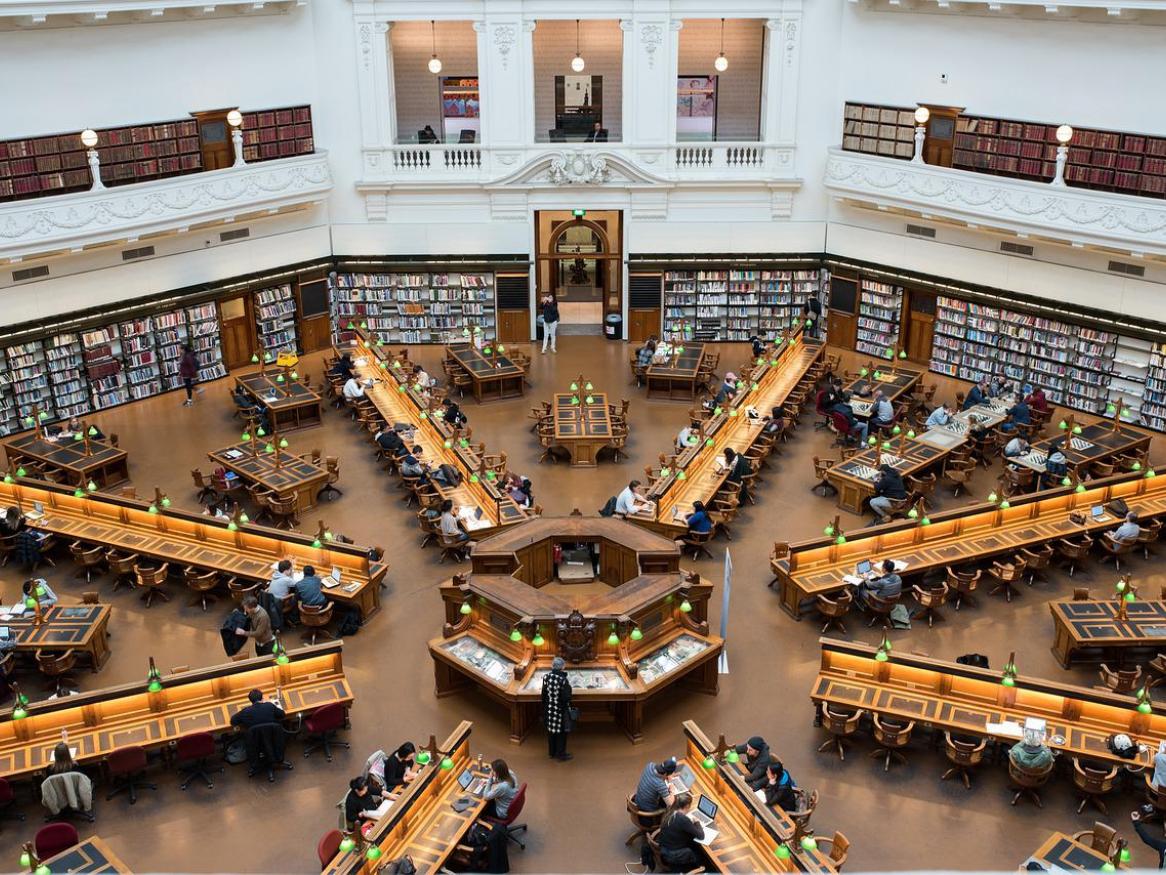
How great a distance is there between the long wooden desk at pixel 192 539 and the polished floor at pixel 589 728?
24.9 inches

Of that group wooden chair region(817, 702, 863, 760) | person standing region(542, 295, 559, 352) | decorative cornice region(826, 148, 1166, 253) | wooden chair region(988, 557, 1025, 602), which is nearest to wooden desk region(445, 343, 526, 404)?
person standing region(542, 295, 559, 352)

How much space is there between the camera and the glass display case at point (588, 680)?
13383mm

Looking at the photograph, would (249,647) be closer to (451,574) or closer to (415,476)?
(451,574)

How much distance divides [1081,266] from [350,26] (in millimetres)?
15297

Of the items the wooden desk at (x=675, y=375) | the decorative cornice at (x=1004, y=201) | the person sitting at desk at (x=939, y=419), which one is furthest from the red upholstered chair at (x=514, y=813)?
the decorative cornice at (x=1004, y=201)

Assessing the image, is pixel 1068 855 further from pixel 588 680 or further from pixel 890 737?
pixel 588 680

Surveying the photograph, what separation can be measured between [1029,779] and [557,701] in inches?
197

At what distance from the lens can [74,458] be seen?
63.8 feet

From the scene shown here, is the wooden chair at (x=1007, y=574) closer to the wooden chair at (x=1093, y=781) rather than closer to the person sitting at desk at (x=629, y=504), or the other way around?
the wooden chair at (x=1093, y=781)

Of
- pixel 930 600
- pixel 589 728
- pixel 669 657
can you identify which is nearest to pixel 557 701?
pixel 589 728

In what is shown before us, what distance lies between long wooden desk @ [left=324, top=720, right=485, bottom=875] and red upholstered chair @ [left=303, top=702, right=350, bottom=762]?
170cm

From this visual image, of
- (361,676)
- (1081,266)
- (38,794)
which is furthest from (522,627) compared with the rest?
(1081,266)

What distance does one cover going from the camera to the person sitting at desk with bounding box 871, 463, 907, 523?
17.9m

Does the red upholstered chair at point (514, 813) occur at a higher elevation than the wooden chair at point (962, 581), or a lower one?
lower
